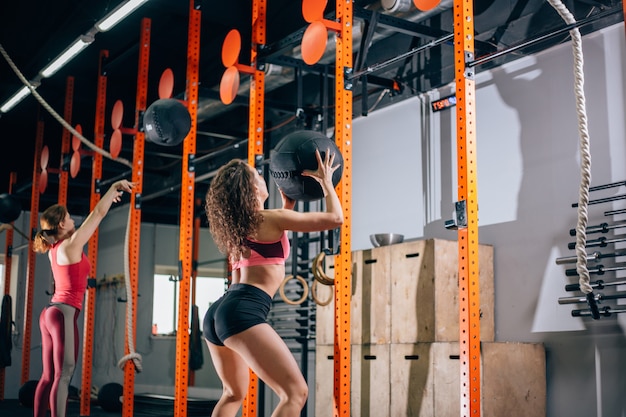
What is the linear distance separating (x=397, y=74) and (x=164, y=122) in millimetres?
2427

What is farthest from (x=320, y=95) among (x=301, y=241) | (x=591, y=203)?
(x=591, y=203)

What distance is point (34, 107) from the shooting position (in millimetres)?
9664

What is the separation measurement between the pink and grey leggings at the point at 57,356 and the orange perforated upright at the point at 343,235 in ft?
6.09

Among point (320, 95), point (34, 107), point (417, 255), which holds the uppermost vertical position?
point (34, 107)

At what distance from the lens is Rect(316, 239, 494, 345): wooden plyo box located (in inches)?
203

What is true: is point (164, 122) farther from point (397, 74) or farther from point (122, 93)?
point (122, 93)

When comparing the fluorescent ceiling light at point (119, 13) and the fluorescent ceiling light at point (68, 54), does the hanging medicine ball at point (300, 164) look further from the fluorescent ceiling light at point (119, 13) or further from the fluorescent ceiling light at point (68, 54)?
the fluorescent ceiling light at point (68, 54)

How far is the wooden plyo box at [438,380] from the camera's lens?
15.5ft

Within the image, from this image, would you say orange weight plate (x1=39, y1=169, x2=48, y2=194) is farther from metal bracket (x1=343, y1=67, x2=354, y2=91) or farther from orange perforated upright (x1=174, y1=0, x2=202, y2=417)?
metal bracket (x1=343, y1=67, x2=354, y2=91)

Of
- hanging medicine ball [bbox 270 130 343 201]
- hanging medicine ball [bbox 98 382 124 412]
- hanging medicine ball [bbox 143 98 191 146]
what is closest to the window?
hanging medicine ball [bbox 98 382 124 412]

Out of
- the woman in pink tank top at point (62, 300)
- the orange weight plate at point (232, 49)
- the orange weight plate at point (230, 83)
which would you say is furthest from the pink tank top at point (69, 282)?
the orange weight plate at point (232, 49)

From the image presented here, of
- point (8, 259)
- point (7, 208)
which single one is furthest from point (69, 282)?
point (8, 259)

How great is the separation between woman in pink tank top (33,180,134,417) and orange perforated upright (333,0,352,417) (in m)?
1.57

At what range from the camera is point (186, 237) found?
5.38 meters
